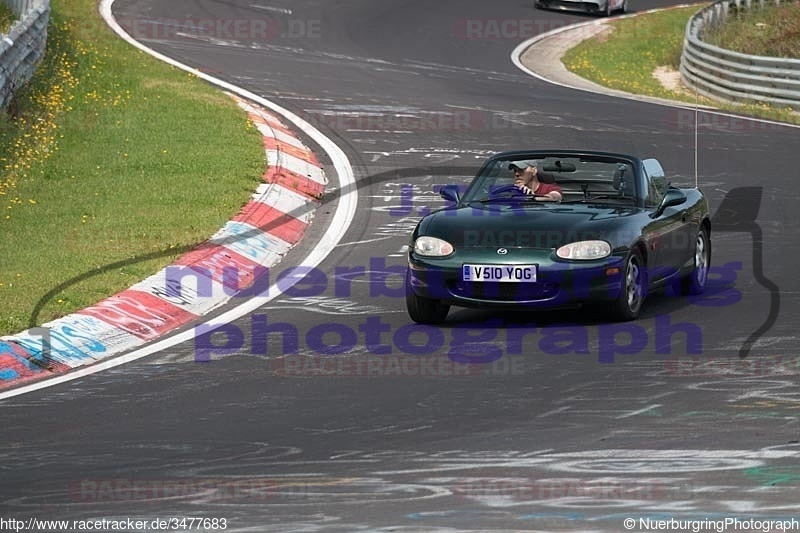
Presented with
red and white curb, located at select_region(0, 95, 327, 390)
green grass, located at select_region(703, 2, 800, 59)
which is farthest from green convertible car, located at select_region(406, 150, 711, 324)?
green grass, located at select_region(703, 2, 800, 59)

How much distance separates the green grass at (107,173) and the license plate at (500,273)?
285cm

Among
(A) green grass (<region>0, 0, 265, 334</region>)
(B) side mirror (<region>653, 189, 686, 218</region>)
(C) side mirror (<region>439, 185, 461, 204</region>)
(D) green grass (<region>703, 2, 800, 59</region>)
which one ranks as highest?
(C) side mirror (<region>439, 185, 461, 204</region>)

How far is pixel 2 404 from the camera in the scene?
9.05m

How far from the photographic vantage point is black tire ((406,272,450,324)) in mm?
11328

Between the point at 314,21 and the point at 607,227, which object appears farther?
the point at 314,21

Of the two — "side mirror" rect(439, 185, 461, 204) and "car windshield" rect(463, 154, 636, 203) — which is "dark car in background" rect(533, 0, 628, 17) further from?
"side mirror" rect(439, 185, 461, 204)

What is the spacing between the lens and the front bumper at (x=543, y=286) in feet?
35.8

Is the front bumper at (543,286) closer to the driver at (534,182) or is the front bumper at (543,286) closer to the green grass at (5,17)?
the driver at (534,182)

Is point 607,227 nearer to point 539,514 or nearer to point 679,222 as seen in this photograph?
point 679,222

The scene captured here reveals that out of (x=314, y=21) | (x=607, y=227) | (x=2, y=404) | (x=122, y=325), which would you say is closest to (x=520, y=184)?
(x=607, y=227)

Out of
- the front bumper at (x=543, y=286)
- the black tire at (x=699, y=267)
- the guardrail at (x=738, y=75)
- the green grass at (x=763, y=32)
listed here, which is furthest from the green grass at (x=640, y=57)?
the front bumper at (x=543, y=286)

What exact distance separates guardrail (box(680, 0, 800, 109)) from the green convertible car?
14957 mm

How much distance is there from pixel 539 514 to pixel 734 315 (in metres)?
5.27

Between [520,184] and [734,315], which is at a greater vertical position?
[520,184]
